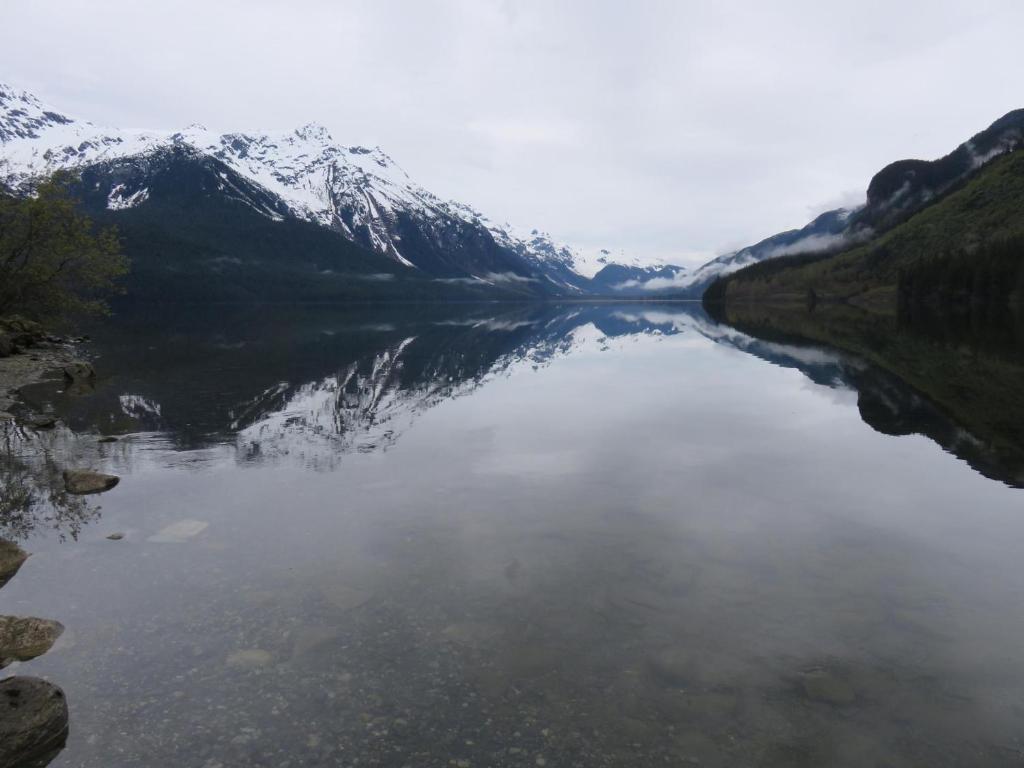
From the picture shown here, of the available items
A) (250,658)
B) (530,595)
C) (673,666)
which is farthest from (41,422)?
(673,666)

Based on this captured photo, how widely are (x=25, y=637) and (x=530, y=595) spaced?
31.9 ft

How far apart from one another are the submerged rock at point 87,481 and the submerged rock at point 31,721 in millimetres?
12957

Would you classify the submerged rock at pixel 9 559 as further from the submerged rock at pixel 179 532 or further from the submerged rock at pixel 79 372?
the submerged rock at pixel 79 372

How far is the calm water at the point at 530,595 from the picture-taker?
9.36 m

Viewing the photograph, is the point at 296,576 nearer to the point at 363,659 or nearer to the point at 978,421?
the point at 363,659

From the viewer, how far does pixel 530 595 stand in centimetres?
1367

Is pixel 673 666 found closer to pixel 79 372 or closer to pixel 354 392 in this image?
pixel 354 392

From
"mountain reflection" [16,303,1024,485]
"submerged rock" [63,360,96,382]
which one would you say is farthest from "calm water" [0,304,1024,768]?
"submerged rock" [63,360,96,382]

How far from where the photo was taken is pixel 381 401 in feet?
129

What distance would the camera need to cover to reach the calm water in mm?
9359

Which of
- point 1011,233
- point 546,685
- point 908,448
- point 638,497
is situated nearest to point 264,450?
point 638,497

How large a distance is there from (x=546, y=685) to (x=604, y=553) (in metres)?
5.71

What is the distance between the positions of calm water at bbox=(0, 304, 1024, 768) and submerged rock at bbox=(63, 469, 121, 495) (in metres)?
0.65

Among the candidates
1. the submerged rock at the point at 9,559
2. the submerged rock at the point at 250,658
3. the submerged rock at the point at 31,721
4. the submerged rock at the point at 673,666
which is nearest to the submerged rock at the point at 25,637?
the submerged rock at the point at 31,721
